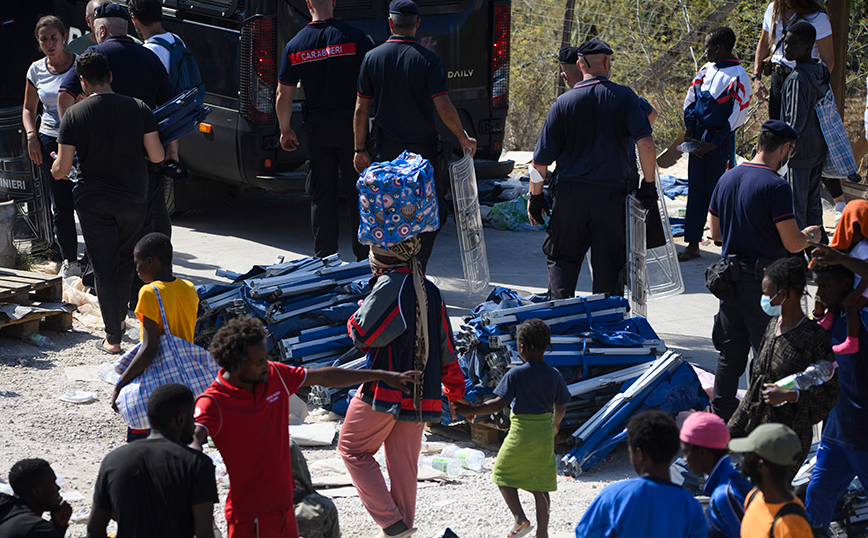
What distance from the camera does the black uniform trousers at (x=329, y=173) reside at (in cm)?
719

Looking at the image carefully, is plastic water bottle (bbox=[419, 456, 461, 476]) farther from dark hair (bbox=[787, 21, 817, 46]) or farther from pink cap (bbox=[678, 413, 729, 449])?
dark hair (bbox=[787, 21, 817, 46])

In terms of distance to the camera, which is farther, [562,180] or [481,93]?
[481,93]

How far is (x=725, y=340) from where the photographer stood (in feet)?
16.4

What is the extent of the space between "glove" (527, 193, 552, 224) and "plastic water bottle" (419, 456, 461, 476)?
207 centimetres

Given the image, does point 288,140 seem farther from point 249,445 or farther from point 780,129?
point 249,445

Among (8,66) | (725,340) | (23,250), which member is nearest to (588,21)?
(8,66)

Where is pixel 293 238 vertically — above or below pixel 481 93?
below

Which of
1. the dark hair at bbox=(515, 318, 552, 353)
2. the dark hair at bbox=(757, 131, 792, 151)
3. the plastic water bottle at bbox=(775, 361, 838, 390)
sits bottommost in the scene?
the plastic water bottle at bbox=(775, 361, 838, 390)

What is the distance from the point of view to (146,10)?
698cm

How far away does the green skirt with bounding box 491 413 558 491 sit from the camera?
153 inches

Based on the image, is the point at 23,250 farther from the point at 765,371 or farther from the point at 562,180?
the point at 765,371

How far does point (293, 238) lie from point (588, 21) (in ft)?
25.1

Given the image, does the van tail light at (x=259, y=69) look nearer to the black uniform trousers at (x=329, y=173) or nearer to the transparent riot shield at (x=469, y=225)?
the black uniform trousers at (x=329, y=173)

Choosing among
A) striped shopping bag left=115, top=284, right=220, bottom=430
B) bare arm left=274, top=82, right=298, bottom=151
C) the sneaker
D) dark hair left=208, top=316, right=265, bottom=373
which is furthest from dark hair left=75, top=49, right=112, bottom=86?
dark hair left=208, top=316, right=265, bottom=373
